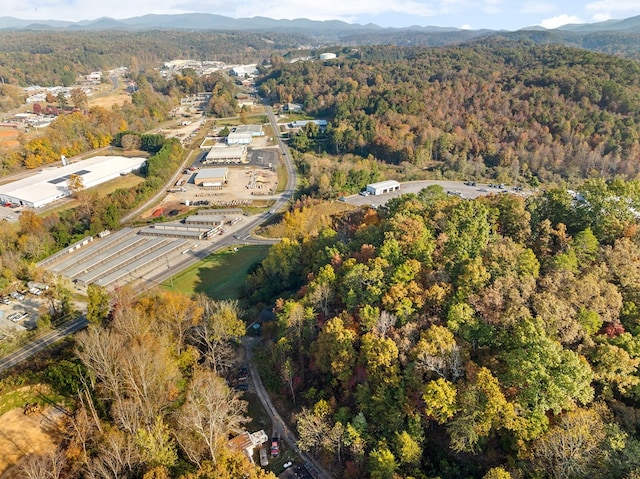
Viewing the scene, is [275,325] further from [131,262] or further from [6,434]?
[131,262]

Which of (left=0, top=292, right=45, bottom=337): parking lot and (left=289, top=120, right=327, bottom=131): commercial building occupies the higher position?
(left=289, top=120, right=327, bottom=131): commercial building

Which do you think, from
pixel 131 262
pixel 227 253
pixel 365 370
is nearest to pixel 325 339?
pixel 365 370

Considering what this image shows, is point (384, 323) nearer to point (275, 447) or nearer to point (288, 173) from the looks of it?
point (275, 447)

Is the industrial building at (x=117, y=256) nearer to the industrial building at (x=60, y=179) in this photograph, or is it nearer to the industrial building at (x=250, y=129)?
the industrial building at (x=60, y=179)

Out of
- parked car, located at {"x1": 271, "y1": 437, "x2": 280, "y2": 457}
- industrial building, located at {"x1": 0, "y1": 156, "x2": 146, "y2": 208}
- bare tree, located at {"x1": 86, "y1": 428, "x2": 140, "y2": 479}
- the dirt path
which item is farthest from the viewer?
industrial building, located at {"x1": 0, "y1": 156, "x2": 146, "y2": 208}

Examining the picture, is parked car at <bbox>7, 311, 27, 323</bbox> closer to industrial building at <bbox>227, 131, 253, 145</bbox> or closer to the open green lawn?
the open green lawn

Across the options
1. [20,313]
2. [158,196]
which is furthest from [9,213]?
[20,313]

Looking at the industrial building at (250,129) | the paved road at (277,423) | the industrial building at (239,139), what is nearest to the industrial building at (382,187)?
the industrial building at (239,139)

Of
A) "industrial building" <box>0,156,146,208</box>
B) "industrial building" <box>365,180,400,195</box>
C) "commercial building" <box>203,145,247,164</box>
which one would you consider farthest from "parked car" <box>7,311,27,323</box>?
"commercial building" <box>203,145,247,164</box>
